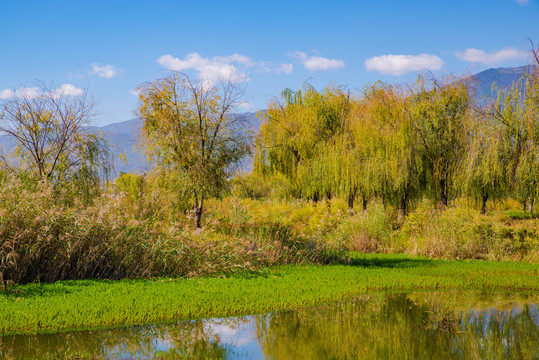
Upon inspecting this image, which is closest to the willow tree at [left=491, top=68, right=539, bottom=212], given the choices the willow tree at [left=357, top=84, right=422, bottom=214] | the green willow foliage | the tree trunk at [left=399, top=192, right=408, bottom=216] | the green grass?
the green willow foliage

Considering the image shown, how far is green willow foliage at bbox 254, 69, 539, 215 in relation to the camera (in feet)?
60.1

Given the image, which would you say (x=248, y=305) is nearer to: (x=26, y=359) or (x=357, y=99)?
(x=26, y=359)

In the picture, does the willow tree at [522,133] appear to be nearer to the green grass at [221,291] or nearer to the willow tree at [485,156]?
the willow tree at [485,156]

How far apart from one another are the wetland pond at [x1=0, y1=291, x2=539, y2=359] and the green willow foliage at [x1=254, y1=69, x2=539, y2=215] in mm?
10830

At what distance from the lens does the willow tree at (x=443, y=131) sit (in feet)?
67.3

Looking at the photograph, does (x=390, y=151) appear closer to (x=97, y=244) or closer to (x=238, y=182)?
(x=238, y=182)

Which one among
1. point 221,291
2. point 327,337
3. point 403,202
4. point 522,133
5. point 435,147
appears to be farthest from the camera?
point 403,202

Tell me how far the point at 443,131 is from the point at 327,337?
629 inches

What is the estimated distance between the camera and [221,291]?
9680mm

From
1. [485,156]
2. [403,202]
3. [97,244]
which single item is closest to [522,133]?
[485,156]

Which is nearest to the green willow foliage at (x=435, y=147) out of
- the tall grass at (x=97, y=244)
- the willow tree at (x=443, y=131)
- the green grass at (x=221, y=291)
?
the willow tree at (x=443, y=131)

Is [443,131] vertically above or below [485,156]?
above

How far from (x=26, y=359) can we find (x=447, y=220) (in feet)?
43.9

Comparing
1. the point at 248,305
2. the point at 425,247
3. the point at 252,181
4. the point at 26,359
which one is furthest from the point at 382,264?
the point at 252,181
